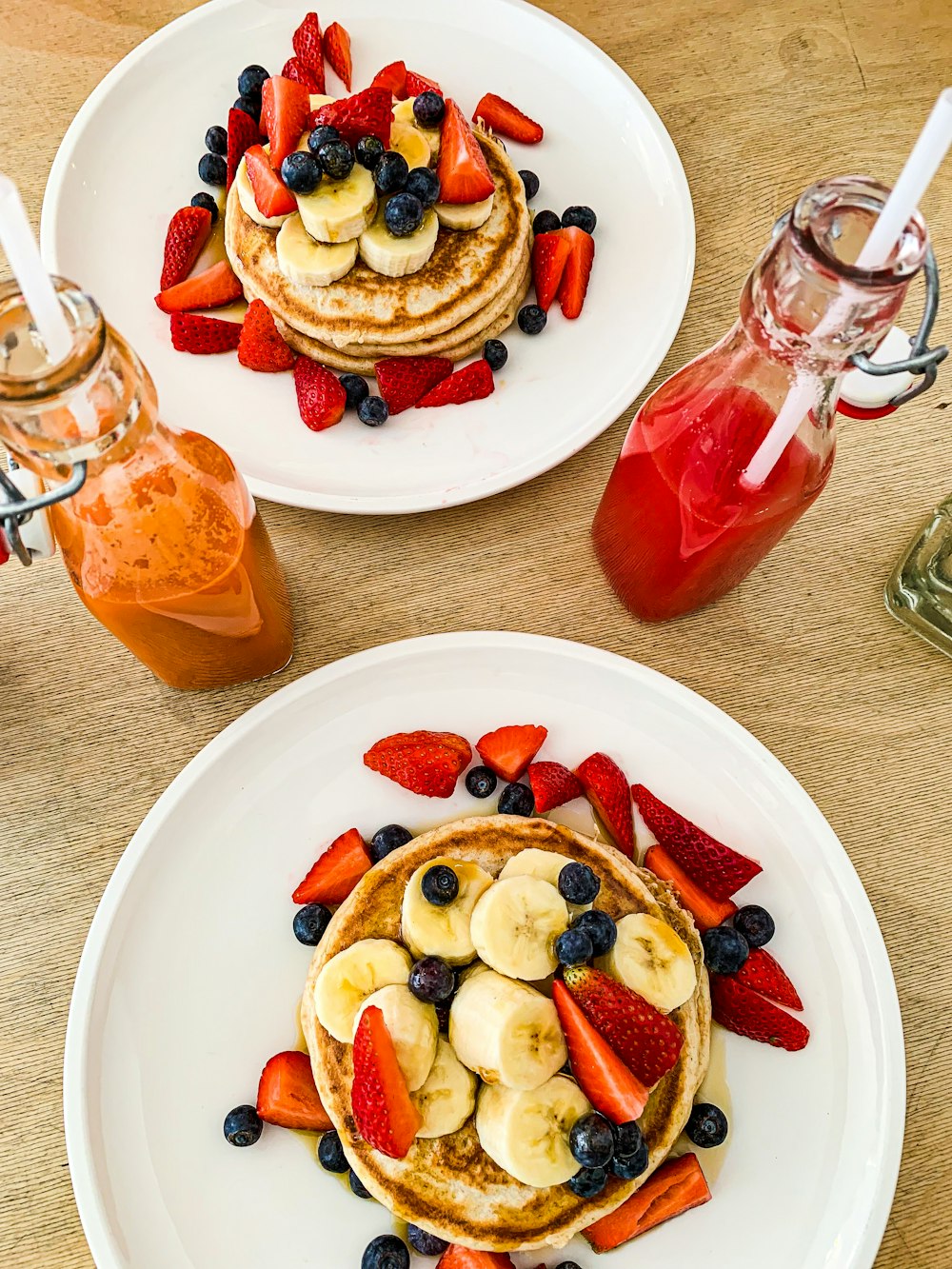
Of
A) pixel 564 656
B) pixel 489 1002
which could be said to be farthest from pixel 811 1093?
pixel 564 656

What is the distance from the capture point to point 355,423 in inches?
62.9

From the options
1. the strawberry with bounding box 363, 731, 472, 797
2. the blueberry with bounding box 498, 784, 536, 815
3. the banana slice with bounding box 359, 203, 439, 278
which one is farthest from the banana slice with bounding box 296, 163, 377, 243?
the blueberry with bounding box 498, 784, 536, 815

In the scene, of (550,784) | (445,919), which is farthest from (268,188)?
(445,919)

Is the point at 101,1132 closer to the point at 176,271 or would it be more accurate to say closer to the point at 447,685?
the point at 447,685

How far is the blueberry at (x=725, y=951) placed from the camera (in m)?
1.32

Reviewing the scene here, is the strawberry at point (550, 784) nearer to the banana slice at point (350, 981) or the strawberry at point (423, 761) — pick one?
the strawberry at point (423, 761)

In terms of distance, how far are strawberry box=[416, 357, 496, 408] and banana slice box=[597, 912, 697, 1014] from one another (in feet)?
2.71

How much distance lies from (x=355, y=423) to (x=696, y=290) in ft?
2.21

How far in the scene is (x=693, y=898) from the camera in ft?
4.50

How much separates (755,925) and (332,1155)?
0.61 metres

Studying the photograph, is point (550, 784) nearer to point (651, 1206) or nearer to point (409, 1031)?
point (409, 1031)

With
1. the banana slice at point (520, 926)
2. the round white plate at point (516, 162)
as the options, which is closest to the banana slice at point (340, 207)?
the round white plate at point (516, 162)

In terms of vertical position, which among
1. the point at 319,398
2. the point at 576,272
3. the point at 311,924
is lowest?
the point at 311,924

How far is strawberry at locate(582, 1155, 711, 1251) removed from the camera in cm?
123
